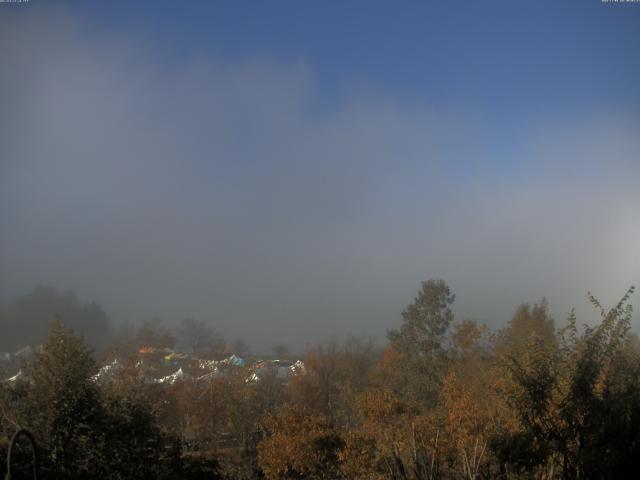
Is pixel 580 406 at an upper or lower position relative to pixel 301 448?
upper

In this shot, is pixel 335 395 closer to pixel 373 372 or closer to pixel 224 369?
A: pixel 373 372

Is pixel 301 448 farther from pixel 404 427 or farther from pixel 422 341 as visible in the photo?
pixel 422 341

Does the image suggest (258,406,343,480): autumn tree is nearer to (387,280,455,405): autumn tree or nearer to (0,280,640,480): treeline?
(0,280,640,480): treeline

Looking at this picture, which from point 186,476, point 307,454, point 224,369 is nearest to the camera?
point 186,476

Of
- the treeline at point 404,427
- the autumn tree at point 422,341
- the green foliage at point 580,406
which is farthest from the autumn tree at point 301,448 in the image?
the autumn tree at point 422,341

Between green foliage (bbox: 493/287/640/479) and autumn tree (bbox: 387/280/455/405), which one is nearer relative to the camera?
green foliage (bbox: 493/287/640/479)

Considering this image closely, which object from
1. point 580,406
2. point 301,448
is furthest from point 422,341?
point 580,406

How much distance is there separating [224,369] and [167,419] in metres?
15.8

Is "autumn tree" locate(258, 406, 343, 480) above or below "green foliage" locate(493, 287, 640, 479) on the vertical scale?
below

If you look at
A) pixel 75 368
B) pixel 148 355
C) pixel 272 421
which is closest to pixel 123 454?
pixel 75 368

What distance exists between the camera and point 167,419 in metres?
39.8

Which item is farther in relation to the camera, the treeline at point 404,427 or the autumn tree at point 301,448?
the autumn tree at point 301,448

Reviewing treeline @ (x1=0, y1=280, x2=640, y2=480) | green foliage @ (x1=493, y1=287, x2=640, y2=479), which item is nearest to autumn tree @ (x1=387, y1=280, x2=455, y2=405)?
treeline @ (x1=0, y1=280, x2=640, y2=480)

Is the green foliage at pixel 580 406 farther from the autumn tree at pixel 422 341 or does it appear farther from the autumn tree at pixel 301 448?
the autumn tree at pixel 422 341
